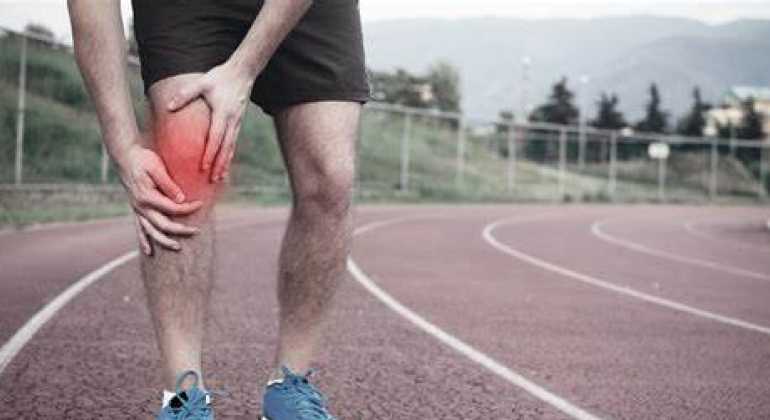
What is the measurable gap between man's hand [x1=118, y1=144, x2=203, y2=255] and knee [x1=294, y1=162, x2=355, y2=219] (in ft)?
1.45

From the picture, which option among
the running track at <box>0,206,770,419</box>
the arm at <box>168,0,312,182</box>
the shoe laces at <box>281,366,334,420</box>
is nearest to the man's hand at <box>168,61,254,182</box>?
the arm at <box>168,0,312,182</box>

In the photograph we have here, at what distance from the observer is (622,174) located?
42.8 m

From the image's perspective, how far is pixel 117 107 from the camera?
A: 2600 mm

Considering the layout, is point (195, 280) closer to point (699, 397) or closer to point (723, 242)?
point (699, 397)

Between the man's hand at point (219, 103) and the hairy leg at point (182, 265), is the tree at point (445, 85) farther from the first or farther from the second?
the man's hand at point (219, 103)

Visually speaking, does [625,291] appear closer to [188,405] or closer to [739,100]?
[188,405]

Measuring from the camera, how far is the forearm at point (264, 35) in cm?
260

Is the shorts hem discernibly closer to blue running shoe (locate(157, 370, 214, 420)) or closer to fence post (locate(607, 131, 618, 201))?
blue running shoe (locate(157, 370, 214, 420))

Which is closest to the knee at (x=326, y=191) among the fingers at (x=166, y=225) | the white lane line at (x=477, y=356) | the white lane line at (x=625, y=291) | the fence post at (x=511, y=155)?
the fingers at (x=166, y=225)

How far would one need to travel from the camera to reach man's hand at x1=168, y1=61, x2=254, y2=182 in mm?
2533

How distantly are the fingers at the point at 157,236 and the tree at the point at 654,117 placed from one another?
86.4m

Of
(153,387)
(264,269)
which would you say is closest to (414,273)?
(264,269)

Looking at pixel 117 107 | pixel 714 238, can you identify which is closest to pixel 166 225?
pixel 117 107

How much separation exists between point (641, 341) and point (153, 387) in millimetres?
2750
